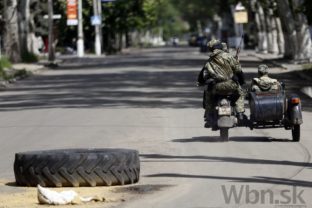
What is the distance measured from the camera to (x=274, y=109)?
16234mm

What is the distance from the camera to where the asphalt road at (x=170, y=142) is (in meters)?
11.2

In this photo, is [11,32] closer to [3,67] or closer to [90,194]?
[3,67]

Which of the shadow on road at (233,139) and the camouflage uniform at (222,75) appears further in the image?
the shadow on road at (233,139)

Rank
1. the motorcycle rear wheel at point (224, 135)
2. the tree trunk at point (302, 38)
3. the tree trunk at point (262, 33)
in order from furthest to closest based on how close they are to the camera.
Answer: the tree trunk at point (262, 33) → the tree trunk at point (302, 38) → the motorcycle rear wheel at point (224, 135)

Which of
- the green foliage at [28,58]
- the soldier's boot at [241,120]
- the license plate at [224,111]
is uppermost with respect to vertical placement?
the license plate at [224,111]

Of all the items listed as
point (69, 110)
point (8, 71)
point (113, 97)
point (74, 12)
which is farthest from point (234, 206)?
point (74, 12)

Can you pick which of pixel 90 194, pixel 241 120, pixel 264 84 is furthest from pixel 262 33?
pixel 90 194

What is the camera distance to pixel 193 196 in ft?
36.0

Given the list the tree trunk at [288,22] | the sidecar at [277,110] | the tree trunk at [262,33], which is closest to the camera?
the sidecar at [277,110]

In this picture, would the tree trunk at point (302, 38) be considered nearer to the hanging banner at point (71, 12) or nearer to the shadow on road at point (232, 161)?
the hanging banner at point (71, 12)

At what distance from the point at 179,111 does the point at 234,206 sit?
546 inches

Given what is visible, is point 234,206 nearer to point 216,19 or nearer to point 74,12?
point 74,12

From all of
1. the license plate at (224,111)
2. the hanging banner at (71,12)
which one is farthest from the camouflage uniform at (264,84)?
the hanging banner at (71,12)
